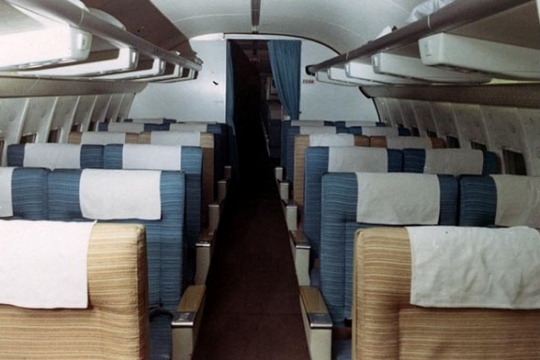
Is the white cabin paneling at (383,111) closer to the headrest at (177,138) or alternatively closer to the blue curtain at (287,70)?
the blue curtain at (287,70)

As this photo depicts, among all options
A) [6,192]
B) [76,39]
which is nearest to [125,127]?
[6,192]

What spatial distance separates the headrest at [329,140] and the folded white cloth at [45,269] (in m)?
3.30

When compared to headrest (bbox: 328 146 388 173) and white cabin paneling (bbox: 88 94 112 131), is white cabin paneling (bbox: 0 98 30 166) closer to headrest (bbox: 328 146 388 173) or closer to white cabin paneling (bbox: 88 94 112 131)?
white cabin paneling (bbox: 88 94 112 131)

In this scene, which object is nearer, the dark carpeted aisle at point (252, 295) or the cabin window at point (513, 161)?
the dark carpeted aisle at point (252, 295)

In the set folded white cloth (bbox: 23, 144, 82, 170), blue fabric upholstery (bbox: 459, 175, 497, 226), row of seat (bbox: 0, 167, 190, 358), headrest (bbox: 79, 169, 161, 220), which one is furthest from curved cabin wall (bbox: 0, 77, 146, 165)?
blue fabric upholstery (bbox: 459, 175, 497, 226)

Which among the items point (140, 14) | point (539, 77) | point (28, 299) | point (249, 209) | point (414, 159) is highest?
point (140, 14)

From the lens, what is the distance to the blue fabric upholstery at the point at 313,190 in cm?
336

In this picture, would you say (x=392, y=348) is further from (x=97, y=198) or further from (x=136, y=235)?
(x=97, y=198)

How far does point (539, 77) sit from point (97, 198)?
236 centimetres

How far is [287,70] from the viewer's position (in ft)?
30.0

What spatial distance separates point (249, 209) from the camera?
722 cm

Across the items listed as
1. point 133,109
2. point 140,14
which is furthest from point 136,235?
point 133,109

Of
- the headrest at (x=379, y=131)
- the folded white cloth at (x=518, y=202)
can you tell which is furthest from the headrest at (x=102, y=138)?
the folded white cloth at (x=518, y=202)

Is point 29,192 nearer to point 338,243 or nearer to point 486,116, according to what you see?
point 338,243
